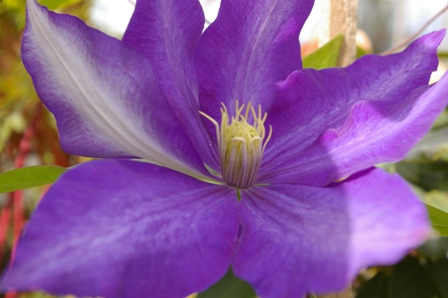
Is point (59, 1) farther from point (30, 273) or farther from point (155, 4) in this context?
point (30, 273)

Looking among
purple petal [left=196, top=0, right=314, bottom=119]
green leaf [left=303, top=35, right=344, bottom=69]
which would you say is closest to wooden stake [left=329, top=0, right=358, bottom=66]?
green leaf [left=303, top=35, right=344, bottom=69]

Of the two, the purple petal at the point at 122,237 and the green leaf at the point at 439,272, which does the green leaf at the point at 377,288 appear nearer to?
the green leaf at the point at 439,272

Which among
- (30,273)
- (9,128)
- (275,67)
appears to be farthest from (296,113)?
(9,128)

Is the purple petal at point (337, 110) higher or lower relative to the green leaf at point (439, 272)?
higher

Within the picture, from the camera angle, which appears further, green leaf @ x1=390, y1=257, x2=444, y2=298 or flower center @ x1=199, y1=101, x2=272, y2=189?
green leaf @ x1=390, y1=257, x2=444, y2=298

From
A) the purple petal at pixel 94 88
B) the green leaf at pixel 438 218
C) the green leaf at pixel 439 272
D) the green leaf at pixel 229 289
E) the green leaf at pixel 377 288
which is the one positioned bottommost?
the green leaf at pixel 377 288

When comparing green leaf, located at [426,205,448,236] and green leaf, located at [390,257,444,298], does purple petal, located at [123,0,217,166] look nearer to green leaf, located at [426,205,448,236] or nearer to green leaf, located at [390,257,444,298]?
green leaf, located at [426,205,448,236]

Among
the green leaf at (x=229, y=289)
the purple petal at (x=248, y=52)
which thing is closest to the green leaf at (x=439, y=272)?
the green leaf at (x=229, y=289)

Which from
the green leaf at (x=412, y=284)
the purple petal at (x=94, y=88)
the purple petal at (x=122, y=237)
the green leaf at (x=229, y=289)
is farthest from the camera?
the green leaf at (x=412, y=284)
